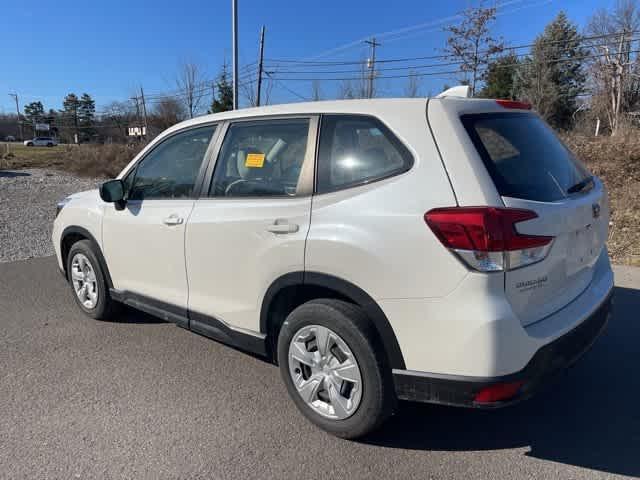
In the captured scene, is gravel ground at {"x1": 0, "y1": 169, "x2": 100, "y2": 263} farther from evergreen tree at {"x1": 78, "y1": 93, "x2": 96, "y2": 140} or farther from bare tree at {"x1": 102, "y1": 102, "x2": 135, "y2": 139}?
evergreen tree at {"x1": 78, "y1": 93, "x2": 96, "y2": 140}

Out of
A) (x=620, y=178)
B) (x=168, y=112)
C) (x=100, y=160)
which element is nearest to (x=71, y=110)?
(x=168, y=112)

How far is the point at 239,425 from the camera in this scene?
2965 millimetres

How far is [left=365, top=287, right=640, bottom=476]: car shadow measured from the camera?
105 inches

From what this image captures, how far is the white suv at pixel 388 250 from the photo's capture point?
88.4 inches

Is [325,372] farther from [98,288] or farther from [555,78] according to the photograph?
[555,78]

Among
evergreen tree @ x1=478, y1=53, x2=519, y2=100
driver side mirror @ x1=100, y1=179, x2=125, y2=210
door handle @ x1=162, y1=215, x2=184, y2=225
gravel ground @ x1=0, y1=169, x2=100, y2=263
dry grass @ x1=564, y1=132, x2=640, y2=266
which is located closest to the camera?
door handle @ x1=162, y1=215, x2=184, y2=225

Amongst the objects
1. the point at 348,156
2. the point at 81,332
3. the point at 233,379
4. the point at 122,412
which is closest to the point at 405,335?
the point at 348,156

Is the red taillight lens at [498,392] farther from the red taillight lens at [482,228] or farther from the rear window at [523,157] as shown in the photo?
the rear window at [523,157]

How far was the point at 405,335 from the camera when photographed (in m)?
2.40

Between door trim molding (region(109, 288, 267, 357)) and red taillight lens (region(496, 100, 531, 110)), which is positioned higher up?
red taillight lens (region(496, 100, 531, 110))

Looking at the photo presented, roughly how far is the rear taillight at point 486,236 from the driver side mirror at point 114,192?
8.91ft

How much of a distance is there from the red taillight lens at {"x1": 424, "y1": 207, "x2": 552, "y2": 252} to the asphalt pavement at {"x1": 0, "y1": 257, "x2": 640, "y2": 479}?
1.19 meters

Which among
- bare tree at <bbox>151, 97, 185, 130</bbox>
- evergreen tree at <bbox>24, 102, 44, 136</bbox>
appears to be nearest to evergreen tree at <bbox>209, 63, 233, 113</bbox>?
bare tree at <bbox>151, 97, 185, 130</bbox>

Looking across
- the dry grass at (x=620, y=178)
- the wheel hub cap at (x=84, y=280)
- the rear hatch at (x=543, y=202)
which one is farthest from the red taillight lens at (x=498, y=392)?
the dry grass at (x=620, y=178)
